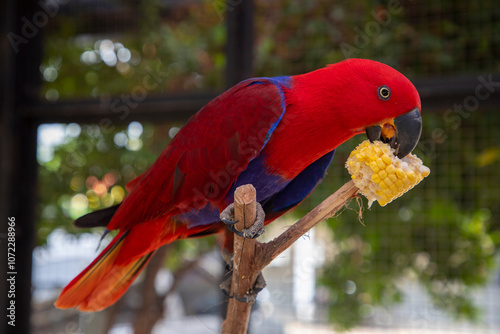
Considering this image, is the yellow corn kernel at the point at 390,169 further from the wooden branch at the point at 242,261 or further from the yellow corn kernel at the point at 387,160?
the wooden branch at the point at 242,261

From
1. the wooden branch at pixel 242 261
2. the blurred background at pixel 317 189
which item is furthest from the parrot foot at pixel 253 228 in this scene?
the blurred background at pixel 317 189

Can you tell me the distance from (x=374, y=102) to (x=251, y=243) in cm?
26

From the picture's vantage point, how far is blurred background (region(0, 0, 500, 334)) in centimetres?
125

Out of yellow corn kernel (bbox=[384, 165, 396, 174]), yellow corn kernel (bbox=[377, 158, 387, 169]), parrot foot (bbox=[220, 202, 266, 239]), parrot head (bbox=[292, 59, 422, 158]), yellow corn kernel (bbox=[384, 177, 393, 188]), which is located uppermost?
parrot head (bbox=[292, 59, 422, 158])

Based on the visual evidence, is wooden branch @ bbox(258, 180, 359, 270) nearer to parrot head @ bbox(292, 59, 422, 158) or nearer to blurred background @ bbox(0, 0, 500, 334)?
parrot head @ bbox(292, 59, 422, 158)

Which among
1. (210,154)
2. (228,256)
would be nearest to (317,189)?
(228,256)

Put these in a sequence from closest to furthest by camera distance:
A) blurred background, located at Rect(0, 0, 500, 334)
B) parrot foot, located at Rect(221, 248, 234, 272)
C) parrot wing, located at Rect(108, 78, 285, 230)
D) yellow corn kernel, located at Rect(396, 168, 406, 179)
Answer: yellow corn kernel, located at Rect(396, 168, 406, 179)
parrot wing, located at Rect(108, 78, 285, 230)
parrot foot, located at Rect(221, 248, 234, 272)
blurred background, located at Rect(0, 0, 500, 334)

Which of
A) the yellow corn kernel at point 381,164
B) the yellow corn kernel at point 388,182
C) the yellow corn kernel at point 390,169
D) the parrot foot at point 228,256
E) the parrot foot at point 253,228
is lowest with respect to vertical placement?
the parrot foot at point 228,256

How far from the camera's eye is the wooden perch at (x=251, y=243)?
52cm

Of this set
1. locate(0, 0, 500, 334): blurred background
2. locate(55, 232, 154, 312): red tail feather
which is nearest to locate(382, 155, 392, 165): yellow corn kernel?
locate(55, 232, 154, 312): red tail feather

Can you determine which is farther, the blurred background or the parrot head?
the blurred background

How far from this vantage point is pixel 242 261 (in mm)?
590

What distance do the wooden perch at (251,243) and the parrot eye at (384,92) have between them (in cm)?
13

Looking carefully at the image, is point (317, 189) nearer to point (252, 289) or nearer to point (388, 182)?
point (252, 289)
